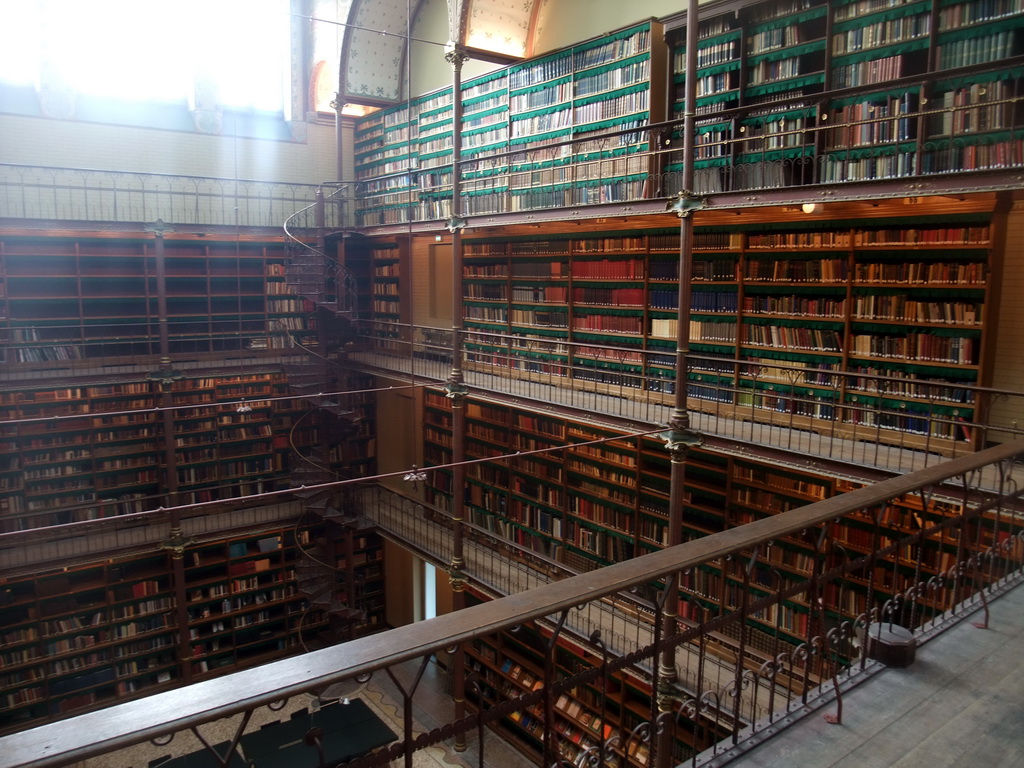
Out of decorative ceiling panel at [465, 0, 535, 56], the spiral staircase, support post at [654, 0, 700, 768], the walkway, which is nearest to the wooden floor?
the walkway

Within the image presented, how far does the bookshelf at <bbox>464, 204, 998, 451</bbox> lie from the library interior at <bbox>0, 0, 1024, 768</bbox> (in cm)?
3

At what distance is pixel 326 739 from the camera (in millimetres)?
6242

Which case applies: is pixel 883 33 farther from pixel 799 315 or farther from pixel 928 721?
pixel 928 721

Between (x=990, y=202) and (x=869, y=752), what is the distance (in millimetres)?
4188

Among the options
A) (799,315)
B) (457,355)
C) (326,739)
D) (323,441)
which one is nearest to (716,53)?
(799,315)

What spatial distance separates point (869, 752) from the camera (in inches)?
62.6

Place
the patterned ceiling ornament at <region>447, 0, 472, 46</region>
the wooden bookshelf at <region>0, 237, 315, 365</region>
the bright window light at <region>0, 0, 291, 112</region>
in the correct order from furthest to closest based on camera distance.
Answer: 1. the bright window light at <region>0, 0, 291, 112</region>
2. the wooden bookshelf at <region>0, 237, 315, 365</region>
3. the patterned ceiling ornament at <region>447, 0, 472, 46</region>

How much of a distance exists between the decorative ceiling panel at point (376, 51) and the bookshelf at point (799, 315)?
12.9 ft

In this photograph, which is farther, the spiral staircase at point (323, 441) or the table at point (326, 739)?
the spiral staircase at point (323, 441)

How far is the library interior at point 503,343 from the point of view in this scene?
189 inches

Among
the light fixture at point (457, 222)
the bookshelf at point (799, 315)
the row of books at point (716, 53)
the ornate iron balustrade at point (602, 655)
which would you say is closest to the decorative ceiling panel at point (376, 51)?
the bookshelf at point (799, 315)

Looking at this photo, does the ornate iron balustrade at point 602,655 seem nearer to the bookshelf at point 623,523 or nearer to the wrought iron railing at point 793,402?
the wrought iron railing at point 793,402

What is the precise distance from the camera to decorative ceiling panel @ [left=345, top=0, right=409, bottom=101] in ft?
32.0

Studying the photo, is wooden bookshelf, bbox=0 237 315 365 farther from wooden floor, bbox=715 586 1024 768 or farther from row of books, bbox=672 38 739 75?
wooden floor, bbox=715 586 1024 768
